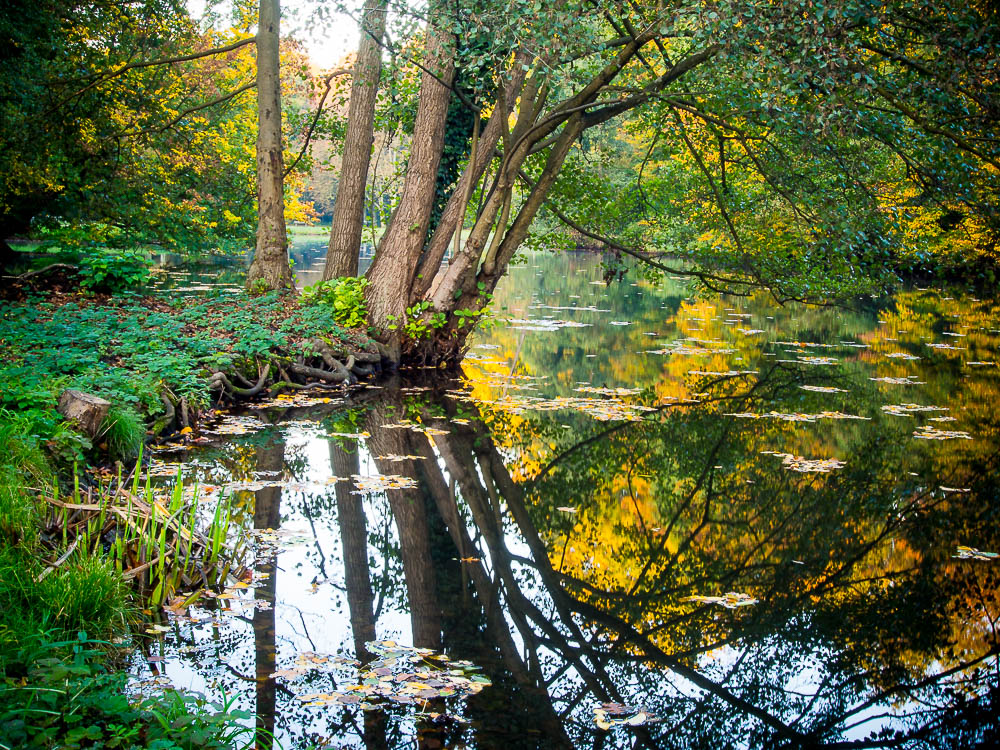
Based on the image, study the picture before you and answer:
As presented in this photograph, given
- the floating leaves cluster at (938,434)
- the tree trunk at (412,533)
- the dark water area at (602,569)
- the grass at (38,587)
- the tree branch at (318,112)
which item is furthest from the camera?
the tree branch at (318,112)

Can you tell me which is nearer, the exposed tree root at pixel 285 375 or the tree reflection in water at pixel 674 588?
the tree reflection in water at pixel 674 588

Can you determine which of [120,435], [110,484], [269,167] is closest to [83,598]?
[110,484]

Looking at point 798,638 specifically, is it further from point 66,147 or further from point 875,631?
point 66,147

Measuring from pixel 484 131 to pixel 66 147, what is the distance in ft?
24.3

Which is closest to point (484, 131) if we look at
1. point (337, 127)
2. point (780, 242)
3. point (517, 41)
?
point (337, 127)

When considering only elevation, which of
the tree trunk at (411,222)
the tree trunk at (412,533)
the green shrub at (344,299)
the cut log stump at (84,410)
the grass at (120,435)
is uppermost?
the tree trunk at (411,222)

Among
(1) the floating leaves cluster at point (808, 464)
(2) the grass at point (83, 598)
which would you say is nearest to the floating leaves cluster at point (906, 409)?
(1) the floating leaves cluster at point (808, 464)

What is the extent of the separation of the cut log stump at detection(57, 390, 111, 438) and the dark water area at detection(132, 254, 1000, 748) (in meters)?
0.67

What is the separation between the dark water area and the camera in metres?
3.77

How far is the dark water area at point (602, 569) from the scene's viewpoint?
377 centimetres

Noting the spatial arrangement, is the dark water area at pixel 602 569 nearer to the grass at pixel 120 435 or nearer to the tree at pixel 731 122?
the grass at pixel 120 435

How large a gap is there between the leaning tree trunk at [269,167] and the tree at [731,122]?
152cm

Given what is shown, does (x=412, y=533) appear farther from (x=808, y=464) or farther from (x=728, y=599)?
(x=808, y=464)

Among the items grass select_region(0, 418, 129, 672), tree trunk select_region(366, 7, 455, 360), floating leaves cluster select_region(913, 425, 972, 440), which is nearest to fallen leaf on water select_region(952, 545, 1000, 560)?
floating leaves cluster select_region(913, 425, 972, 440)
